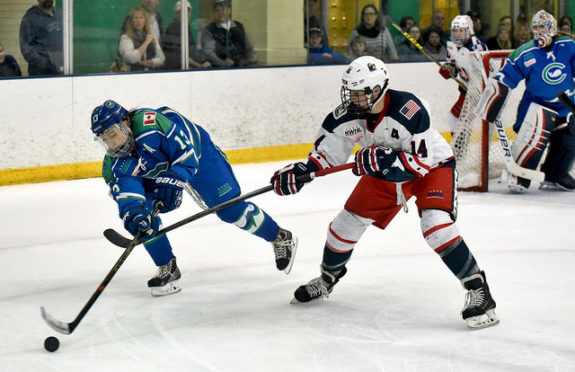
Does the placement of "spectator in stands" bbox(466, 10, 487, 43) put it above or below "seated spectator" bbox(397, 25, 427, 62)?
above

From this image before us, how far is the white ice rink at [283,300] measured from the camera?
9.11 feet

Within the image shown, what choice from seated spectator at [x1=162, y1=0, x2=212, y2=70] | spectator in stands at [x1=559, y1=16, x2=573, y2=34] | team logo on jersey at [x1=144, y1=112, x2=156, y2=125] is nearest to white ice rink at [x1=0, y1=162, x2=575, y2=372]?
team logo on jersey at [x1=144, y1=112, x2=156, y2=125]

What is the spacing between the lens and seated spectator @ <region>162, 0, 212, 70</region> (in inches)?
260

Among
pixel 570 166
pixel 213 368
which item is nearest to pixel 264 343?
pixel 213 368

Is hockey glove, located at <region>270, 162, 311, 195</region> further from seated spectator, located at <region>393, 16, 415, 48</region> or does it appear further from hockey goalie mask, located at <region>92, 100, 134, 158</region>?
seated spectator, located at <region>393, 16, 415, 48</region>

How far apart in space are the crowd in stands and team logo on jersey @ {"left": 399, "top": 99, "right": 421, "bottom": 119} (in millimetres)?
3441

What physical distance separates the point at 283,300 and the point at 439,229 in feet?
2.42

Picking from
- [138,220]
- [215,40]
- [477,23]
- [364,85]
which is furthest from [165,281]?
[477,23]

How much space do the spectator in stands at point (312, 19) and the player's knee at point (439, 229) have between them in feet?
14.7

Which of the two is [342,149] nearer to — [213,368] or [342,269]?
[342,269]

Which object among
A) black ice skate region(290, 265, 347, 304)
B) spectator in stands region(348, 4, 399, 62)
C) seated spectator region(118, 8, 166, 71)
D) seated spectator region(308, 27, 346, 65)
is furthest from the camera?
spectator in stands region(348, 4, 399, 62)

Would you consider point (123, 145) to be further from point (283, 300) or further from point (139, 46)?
point (139, 46)

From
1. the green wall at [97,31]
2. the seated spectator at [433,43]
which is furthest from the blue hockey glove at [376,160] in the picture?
the seated spectator at [433,43]

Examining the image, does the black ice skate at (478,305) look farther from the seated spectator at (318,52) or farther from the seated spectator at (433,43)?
the seated spectator at (433,43)
